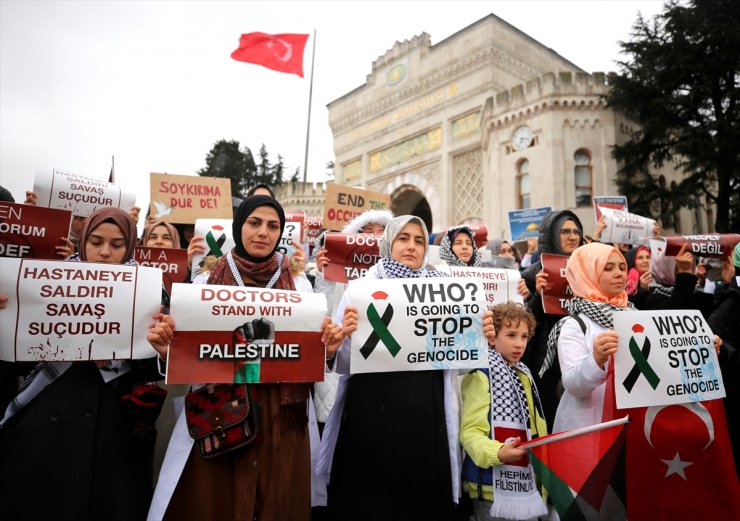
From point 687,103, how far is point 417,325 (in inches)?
750

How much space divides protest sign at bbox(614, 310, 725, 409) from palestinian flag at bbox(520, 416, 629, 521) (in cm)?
47

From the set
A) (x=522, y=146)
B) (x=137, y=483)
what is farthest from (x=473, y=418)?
(x=522, y=146)

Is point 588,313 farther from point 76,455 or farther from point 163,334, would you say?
point 76,455

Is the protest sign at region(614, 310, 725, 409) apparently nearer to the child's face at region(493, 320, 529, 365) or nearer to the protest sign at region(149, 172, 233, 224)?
the child's face at region(493, 320, 529, 365)

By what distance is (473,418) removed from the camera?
277 centimetres

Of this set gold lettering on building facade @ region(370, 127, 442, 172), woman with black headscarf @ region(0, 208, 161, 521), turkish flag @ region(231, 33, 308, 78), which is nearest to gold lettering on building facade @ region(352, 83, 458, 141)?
gold lettering on building facade @ region(370, 127, 442, 172)

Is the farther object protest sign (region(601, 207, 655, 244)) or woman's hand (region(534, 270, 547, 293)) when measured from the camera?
protest sign (region(601, 207, 655, 244))

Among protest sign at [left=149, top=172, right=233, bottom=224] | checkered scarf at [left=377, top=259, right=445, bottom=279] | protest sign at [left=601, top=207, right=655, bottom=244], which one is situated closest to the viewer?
checkered scarf at [left=377, top=259, right=445, bottom=279]

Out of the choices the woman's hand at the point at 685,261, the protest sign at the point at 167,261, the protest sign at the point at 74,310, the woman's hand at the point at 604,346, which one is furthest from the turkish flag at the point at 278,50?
the woman's hand at the point at 604,346

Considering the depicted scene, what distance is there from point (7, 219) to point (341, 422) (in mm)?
2761

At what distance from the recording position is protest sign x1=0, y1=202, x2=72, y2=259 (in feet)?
11.2

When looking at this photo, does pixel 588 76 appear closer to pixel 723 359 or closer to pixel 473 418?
pixel 723 359

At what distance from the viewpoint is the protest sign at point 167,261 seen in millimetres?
4246

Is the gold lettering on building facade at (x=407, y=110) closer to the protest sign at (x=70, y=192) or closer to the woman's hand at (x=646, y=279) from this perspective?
the woman's hand at (x=646, y=279)
